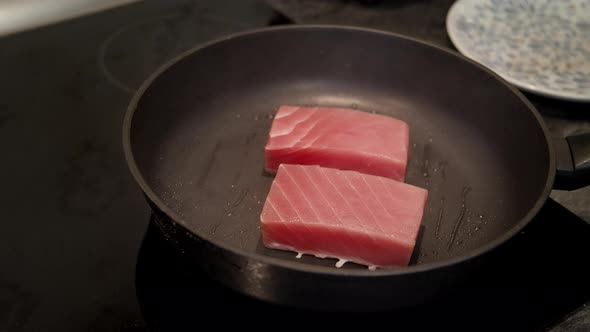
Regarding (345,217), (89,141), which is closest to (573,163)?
(345,217)

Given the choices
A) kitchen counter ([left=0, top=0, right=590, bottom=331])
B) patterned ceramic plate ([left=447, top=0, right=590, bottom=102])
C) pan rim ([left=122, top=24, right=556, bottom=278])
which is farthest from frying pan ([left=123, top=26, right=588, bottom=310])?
patterned ceramic plate ([left=447, top=0, right=590, bottom=102])

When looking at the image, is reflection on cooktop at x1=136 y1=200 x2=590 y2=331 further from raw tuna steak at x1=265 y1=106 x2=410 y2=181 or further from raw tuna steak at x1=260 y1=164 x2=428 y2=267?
raw tuna steak at x1=265 y1=106 x2=410 y2=181

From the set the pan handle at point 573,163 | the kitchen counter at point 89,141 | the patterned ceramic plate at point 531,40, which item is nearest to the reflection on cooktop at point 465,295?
the kitchen counter at point 89,141

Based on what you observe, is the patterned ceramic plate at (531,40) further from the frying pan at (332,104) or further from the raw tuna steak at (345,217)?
the raw tuna steak at (345,217)

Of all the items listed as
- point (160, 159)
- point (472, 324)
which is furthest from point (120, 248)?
point (472, 324)

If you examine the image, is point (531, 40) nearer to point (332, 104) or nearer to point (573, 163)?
point (332, 104)

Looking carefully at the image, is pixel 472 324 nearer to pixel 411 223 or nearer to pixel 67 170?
pixel 411 223
